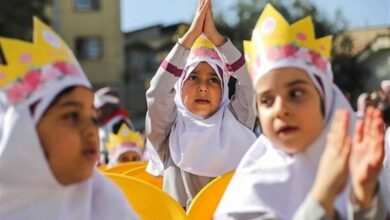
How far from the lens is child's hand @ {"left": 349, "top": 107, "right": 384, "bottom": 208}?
86.4 inches

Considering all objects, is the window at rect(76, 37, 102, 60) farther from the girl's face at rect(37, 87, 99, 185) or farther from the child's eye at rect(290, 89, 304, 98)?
the child's eye at rect(290, 89, 304, 98)

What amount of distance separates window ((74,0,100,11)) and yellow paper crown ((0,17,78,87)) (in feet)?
113

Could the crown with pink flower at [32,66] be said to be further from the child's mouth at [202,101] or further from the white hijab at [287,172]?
the child's mouth at [202,101]

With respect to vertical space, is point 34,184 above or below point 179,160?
above

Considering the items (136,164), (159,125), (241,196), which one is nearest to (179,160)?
(159,125)

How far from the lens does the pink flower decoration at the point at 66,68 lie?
2.59m

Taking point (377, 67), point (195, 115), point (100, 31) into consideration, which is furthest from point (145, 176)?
point (100, 31)

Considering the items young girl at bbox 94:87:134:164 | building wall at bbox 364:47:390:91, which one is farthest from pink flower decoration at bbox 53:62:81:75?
building wall at bbox 364:47:390:91

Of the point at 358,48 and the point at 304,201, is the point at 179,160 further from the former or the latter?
the point at 358,48

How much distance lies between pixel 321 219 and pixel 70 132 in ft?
2.76

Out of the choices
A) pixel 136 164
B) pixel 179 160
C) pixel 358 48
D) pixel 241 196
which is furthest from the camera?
pixel 358 48

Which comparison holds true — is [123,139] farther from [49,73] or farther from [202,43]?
[49,73]

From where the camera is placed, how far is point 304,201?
238 cm

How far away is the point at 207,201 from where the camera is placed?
3.46 metres
